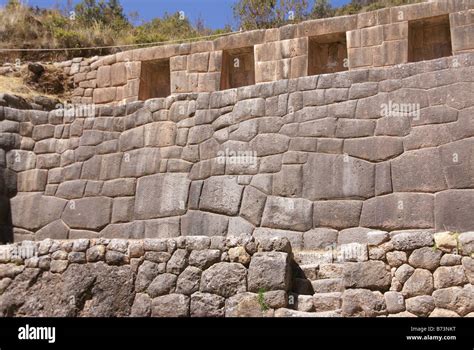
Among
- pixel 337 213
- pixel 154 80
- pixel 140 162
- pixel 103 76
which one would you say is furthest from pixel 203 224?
pixel 103 76

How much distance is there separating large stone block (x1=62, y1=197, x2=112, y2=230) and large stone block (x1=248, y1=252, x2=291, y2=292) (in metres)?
3.63

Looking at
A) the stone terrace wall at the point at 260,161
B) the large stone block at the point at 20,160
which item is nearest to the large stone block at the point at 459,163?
the stone terrace wall at the point at 260,161

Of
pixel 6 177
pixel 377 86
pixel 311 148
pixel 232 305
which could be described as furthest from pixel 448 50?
pixel 6 177

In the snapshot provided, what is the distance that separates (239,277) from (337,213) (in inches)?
77.0

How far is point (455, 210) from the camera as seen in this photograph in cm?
643

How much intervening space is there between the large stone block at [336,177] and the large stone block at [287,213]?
0.49 ft

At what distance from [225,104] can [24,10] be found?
11146mm

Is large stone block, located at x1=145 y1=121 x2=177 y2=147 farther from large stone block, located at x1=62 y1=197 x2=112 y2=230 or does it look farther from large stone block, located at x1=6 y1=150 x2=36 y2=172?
large stone block, located at x1=6 y1=150 x2=36 y2=172

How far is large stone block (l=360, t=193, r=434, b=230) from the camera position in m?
6.60

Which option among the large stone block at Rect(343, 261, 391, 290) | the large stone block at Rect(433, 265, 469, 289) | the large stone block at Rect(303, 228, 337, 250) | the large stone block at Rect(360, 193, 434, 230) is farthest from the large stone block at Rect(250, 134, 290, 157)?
the large stone block at Rect(433, 265, 469, 289)

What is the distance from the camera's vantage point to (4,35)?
16.0 metres

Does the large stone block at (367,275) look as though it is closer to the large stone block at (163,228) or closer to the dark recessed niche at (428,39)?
the large stone block at (163,228)

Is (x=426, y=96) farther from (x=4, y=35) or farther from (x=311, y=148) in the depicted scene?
(x=4, y=35)
